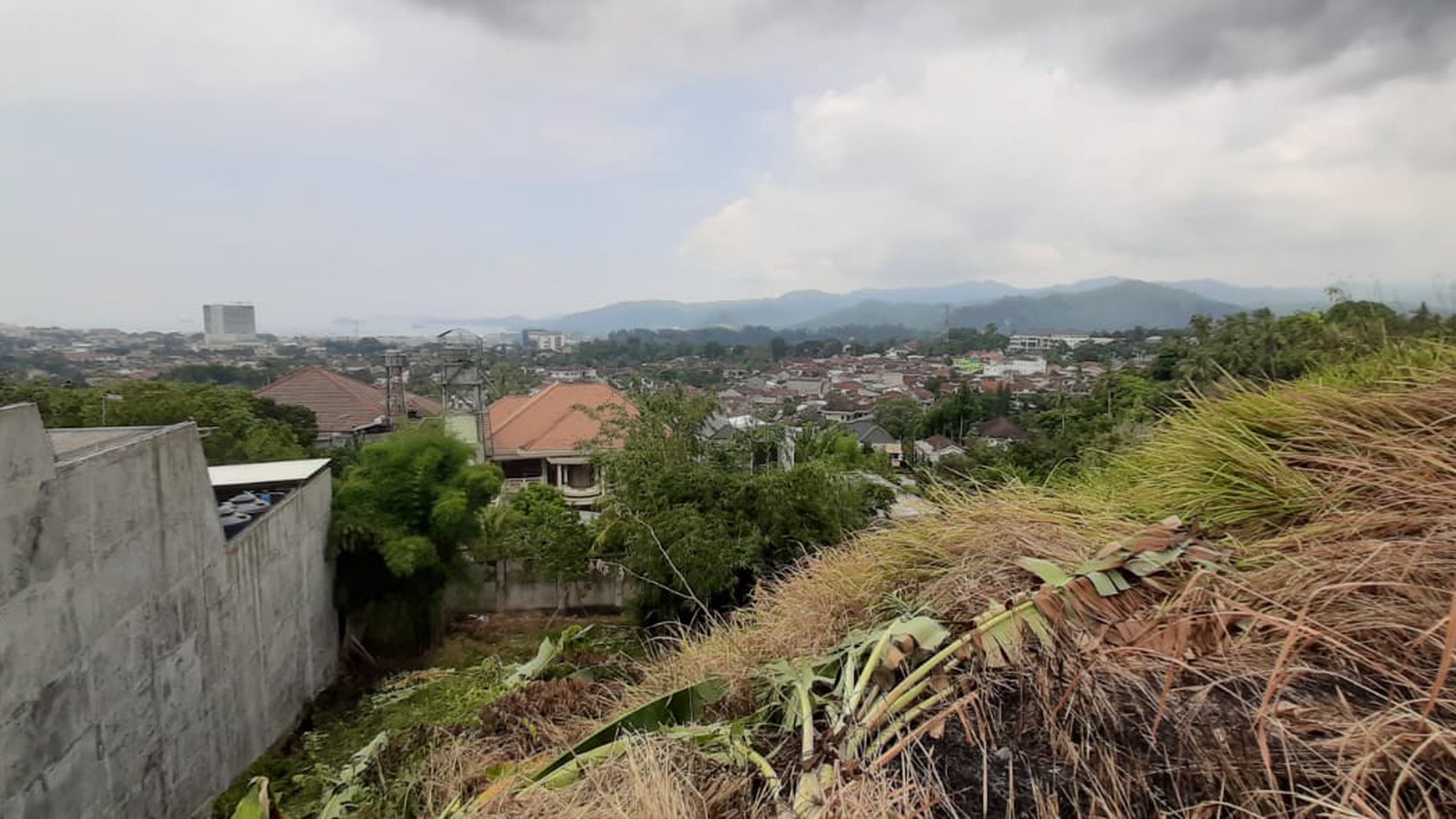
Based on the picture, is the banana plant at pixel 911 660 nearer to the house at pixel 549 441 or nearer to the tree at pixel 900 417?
the house at pixel 549 441

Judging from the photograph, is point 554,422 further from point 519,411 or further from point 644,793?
point 644,793

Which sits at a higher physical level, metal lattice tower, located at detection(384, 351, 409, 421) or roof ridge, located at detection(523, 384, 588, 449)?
metal lattice tower, located at detection(384, 351, 409, 421)

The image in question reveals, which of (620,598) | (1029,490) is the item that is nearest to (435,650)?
(620,598)

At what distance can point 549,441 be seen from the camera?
683 inches

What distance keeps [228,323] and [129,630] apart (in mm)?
112305

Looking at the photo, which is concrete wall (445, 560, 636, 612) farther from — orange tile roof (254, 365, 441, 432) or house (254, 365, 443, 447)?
orange tile roof (254, 365, 441, 432)

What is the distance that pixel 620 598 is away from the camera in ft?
32.7

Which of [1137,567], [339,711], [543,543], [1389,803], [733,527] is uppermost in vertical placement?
[1137,567]

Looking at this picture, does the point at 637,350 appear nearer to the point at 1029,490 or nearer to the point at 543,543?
the point at 543,543

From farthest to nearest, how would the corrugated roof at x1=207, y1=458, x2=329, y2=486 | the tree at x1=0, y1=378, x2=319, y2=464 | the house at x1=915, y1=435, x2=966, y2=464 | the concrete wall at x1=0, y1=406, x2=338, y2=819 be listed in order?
the house at x1=915, y1=435, x2=966, y2=464 → the tree at x1=0, y1=378, x2=319, y2=464 → the corrugated roof at x1=207, y1=458, x2=329, y2=486 → the concrete wall at x1=0, y1=406, x2=338, y2=819

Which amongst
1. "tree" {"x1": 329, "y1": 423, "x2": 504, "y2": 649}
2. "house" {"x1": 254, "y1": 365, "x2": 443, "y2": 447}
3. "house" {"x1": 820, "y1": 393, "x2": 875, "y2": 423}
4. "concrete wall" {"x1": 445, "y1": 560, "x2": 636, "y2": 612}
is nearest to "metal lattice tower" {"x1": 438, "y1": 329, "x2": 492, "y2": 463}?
"concrete wall" {"x1": 445, "y1": 560, "x2": 636, "y2": 612}

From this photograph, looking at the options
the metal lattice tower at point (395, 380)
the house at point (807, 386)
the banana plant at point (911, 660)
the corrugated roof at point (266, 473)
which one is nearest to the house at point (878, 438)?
the house at point (807, 386)

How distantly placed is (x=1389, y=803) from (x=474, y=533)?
327 inches

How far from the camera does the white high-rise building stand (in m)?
91.2
